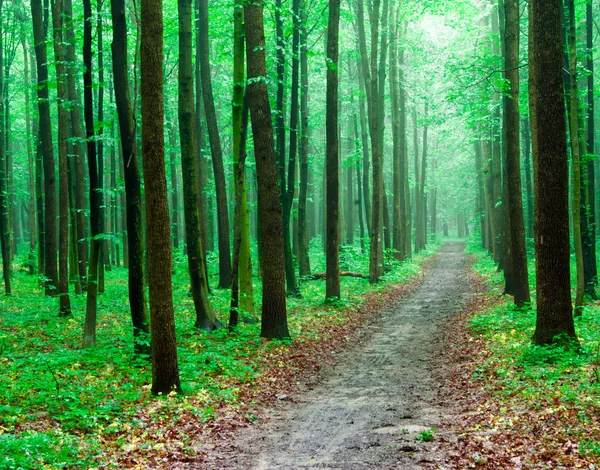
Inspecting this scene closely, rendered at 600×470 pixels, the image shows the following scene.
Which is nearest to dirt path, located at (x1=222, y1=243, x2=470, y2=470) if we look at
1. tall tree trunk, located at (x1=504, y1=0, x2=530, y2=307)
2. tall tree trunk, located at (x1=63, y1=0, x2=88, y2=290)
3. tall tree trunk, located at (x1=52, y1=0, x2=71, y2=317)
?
tall tree trunk, located at (x1=504, y1=0, x2=530, y2=307)

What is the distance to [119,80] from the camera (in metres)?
9.88

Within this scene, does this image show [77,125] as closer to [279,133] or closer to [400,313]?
[279,133]

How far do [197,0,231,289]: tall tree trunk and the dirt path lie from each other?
7.70 m

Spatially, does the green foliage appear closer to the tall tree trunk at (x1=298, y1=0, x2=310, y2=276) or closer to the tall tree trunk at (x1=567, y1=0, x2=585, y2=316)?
the tall tree trunk at (x1=567, y1=0, x2=585, y2=316)

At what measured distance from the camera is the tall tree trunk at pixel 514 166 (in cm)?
1398

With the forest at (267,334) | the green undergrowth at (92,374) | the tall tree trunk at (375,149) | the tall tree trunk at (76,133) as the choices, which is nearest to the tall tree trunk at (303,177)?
the forest at (267,334)

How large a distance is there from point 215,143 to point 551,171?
11578 millimetres

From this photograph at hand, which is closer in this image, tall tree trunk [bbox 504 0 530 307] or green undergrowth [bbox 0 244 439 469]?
green undergrowth [bbox 0 244 439 469]

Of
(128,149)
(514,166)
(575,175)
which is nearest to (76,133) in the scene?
(128,149)

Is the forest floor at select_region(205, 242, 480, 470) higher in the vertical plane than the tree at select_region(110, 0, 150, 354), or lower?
lower

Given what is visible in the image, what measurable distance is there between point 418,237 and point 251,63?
33959 millimetres

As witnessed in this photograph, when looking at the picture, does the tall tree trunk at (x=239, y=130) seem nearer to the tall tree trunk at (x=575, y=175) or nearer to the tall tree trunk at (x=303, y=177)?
the tall tree trunk at (x=303, y=177)

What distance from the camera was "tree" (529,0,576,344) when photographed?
8.81 metres

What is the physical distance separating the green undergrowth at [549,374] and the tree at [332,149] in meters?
5.07
